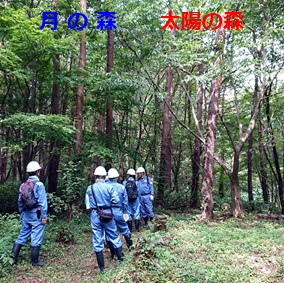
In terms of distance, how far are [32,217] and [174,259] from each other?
2.90 m

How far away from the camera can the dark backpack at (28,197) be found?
5.60 m

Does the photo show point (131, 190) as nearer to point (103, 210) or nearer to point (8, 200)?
point (103, 210)

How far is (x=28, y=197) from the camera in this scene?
18.5 ft

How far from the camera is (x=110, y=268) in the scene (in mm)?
5391

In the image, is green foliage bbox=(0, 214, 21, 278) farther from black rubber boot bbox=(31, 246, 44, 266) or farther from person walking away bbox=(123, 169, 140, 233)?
person walking away bbox=(123, 169, 140, 233)

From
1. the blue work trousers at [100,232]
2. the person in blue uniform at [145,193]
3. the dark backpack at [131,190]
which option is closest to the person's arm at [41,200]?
the blue work trousers at [100,232]

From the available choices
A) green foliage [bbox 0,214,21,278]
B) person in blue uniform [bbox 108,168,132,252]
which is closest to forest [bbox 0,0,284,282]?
green foliage [bbox 0,214,21,278]

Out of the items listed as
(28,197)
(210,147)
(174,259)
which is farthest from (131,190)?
(174,259)

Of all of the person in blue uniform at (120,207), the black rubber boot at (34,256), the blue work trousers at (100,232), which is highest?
the person in blue uniform at (120,207)

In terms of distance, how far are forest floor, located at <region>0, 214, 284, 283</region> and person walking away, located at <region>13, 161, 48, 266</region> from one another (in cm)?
32

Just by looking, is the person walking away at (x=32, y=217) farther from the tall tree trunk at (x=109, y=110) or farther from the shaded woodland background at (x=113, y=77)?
the tall tree trunk at (x=109, y=110)

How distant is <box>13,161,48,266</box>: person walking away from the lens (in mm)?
5633

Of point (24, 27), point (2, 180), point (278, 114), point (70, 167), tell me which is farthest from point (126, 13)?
point (2, 180)

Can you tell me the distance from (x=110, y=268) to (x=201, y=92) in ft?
30.4
